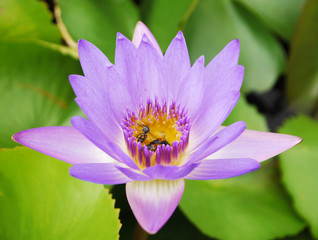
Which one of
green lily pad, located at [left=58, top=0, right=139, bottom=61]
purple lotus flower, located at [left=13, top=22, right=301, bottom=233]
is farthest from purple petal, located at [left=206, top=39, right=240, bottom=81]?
green lily pad, located at [left=58, top=0, right=139, bottom=61]

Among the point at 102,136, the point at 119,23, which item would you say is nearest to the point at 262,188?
the point at 102,136

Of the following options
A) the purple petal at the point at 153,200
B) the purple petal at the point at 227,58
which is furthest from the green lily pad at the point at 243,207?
the purple petal at the point at 227,58

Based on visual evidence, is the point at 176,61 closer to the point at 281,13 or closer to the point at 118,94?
the point at 118,94

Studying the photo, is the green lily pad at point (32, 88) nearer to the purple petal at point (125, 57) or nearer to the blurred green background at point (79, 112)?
the blurred green background at point (79, 112)

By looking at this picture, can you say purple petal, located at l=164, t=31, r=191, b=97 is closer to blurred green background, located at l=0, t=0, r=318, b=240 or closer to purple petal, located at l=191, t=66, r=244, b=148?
purple petal, located at l=191, t=66, r=244, b=148

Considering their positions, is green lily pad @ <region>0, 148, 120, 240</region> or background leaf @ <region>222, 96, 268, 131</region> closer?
green lily pad @ <region>0, 148, 120, 240</region>

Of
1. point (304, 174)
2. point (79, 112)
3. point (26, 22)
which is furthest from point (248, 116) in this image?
point (26, 22)

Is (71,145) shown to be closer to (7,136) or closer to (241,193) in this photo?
(7,136)
